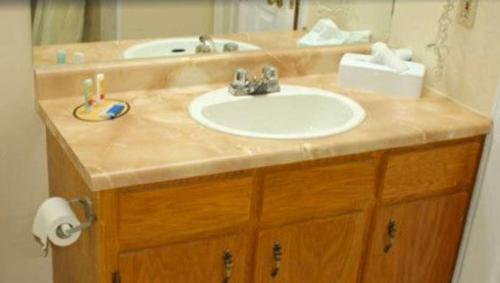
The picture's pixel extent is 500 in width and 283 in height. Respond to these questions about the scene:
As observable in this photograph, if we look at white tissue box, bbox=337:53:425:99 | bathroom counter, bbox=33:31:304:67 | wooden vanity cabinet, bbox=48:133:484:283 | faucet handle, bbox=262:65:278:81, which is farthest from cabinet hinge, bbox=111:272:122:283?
white tissue box, bbox=337:53:425:99

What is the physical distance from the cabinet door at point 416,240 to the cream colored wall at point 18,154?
3.04 ft

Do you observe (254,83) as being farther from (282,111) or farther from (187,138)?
(187,138)

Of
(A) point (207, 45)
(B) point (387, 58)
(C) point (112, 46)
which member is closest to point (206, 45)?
(A) point (207, 45)

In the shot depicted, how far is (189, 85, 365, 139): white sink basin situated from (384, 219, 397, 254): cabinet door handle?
305 mm

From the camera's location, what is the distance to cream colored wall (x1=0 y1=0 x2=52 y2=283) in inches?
71.6

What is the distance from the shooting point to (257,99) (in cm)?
205

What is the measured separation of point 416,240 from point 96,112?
960mm

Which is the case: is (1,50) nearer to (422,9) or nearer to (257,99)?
(257,99)

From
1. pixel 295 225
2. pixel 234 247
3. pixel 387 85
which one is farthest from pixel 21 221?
pixel 387 85

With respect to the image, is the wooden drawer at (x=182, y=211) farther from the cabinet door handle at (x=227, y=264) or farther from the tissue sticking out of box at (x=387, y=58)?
the tissue sticking out of box at (x=387, y=58)

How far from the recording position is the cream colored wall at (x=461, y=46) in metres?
1.97

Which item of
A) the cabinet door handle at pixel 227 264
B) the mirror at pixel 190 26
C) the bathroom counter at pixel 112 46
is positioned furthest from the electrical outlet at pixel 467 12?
the cabinet door handle at pixel 227 264

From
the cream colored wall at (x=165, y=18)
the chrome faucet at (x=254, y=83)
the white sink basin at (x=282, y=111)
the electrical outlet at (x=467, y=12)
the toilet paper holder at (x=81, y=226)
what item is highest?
the electrical outlet at (x=467, y=12)

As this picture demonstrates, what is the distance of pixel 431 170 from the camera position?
200cm
